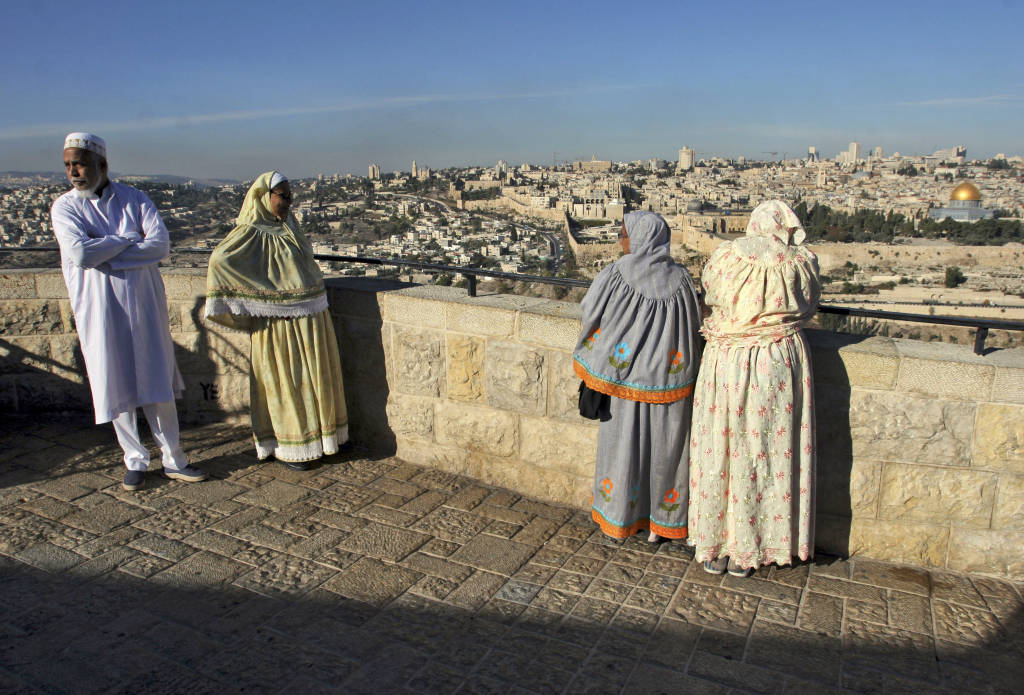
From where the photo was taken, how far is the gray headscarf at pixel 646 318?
2627 millimetres

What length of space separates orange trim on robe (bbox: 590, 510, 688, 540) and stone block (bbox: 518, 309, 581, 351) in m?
0.78

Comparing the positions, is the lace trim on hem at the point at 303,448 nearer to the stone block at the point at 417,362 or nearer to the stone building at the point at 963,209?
the stone block at the point at 417,362

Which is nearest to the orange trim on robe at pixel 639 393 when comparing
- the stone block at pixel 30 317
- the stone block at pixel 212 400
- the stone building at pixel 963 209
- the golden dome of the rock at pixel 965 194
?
the stone block at pixel 212 400

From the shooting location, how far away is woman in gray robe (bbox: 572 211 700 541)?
263 centimetres

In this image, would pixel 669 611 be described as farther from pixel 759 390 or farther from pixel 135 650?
pixel 135 650

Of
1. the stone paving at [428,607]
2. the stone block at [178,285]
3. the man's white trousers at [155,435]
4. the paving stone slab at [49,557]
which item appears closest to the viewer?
the stone paving at [428,607]

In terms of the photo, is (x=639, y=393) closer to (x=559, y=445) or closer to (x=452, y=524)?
(x=559, y=445)

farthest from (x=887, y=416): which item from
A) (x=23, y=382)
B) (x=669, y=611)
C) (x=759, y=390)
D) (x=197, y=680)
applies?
(x=23, y=382)

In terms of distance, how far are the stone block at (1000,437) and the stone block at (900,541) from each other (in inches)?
12.3

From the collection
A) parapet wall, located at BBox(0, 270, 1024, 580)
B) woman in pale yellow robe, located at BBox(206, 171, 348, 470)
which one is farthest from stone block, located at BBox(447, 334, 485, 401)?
woman in pale yellow robe, located at BBox(206, 171, 348, 470)

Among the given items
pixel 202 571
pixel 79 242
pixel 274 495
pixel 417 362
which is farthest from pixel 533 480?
pixel 79 242

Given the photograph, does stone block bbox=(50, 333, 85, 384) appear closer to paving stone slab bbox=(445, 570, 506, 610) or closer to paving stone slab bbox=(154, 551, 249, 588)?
→ paving stone slab bbox=(154, 551, 249, 588)

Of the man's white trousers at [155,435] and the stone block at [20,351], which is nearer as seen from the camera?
the man's white trousers at [155,435]

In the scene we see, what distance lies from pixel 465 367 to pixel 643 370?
3.72ft
